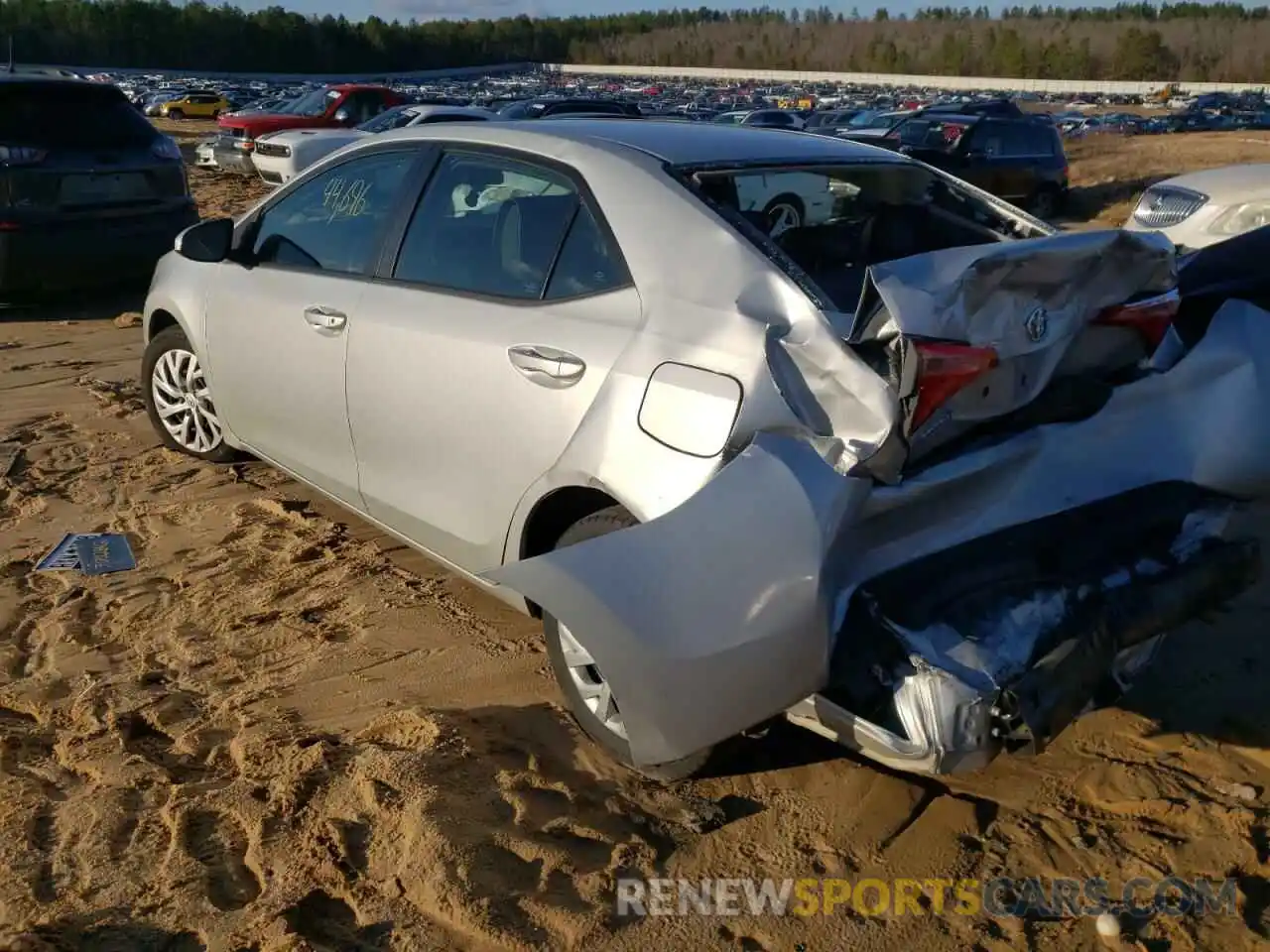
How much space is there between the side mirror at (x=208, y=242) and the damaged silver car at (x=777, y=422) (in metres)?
0.62

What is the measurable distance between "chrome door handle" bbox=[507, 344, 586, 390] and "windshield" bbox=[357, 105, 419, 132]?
48.9 feet

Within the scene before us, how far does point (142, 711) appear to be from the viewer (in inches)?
131

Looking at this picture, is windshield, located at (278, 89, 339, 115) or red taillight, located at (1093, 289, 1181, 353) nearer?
red taillight, located at (1093, 289, 1181, 353)

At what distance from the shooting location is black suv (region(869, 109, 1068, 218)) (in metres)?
16.8

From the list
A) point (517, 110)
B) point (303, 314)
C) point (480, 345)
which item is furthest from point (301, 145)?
point (480, 345)

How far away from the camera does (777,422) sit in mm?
2660

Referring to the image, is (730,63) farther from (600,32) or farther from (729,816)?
(729,816)

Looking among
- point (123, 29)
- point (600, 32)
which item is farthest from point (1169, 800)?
point (600, 32)

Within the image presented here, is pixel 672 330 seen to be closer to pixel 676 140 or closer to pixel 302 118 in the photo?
pixel 676 140

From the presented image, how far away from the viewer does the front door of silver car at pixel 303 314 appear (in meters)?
3.96

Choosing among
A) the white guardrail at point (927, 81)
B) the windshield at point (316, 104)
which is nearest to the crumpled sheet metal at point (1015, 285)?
the windshield at point (316, 104)

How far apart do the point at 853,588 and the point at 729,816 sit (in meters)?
0.73

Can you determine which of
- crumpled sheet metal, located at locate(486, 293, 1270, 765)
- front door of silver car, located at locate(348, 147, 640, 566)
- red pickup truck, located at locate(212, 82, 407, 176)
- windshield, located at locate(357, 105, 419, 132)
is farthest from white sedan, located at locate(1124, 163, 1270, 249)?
red pickup truck, located at locate(212, 82, 407, 176)

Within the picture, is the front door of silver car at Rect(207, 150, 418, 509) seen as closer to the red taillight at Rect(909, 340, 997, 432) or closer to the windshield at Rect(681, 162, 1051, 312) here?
the windshield at Rect(681, 162, 1051, 312)
